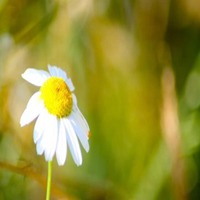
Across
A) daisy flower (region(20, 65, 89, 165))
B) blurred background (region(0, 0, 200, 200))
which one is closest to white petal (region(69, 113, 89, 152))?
daisy flower (region(20, 65, 89, 165))

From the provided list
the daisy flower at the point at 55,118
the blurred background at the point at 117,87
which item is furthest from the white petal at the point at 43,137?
the blurred background at the point at 117,87

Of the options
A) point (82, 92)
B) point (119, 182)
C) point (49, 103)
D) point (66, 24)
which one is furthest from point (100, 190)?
point (49, 103)

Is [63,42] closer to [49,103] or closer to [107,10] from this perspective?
[107,10]

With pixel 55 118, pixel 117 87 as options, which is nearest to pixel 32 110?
pixel 55 118

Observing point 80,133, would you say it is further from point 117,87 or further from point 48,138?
point 117,87

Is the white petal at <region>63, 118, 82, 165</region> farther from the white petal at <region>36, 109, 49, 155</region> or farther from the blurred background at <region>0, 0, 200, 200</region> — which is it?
the blurred background at <region>0, 0, 200, 200</region>

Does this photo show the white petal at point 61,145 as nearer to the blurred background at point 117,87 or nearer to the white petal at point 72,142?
the white petal at point 72,142

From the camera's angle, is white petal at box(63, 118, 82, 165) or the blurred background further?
the blurred background
